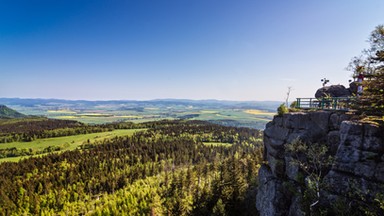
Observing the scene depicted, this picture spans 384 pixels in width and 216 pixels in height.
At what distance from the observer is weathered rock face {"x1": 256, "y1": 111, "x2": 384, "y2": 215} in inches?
890

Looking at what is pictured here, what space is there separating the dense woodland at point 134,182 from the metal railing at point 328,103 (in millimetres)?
24323

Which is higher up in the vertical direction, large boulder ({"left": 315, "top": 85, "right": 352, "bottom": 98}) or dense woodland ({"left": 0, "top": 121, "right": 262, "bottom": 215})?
large boulder ({"left": 315, "top": 85, "right": 352, "bottom": 98})

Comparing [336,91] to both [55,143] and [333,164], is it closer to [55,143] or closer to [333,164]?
[333,164]

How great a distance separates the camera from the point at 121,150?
482 feet

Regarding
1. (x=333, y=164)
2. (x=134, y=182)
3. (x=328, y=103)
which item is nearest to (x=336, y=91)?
(x=328, y=103)

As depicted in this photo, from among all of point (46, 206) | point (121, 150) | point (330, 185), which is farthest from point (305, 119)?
point (121, 150)

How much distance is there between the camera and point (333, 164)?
1004 inches

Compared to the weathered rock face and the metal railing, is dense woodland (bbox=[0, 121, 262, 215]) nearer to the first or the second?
the weathered rock face

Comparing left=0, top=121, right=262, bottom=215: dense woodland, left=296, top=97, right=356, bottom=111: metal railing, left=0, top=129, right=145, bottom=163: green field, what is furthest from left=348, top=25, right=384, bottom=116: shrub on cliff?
left=0, top=129, right=145, bottom=163: green field

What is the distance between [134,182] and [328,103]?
89.4m

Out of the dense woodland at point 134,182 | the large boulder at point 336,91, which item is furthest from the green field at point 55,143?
the large boulder at point 336,91

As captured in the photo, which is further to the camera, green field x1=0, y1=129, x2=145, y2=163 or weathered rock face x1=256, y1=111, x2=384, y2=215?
green field x1=0, y1=129, x2=145, y2=163

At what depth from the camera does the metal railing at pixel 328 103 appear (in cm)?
3030

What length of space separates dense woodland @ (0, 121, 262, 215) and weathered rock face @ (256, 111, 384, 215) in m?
14.7
